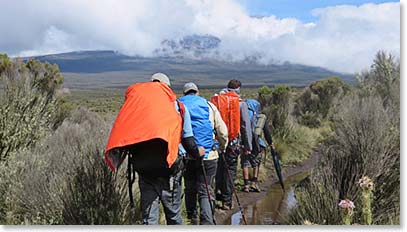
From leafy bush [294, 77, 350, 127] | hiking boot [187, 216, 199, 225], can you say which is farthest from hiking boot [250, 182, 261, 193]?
leafy bush [294, 77, 350, 127]

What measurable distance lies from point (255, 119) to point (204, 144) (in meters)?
2.13

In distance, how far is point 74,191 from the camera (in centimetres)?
412

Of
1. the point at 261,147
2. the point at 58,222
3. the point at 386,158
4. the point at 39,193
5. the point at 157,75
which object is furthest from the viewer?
the point at 261,147

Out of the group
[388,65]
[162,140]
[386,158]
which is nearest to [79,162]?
[162,140]

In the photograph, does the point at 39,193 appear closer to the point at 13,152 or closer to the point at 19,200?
the point at 19,200

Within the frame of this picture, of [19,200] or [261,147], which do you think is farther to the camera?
[261,147]

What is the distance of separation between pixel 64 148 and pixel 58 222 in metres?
0.65

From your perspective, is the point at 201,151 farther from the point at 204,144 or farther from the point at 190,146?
the point at 204,144

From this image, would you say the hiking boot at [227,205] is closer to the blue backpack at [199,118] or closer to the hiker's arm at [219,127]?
the hiker's arm at [219,127]

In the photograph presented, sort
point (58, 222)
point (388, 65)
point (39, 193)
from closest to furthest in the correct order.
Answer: point (58, 222) → point (39, 193) → point (388, 65)

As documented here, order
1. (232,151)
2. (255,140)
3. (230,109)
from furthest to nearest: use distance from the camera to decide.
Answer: (255,140) → (232,151) → (230,109)

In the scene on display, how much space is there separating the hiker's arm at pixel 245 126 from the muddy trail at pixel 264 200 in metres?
0.79

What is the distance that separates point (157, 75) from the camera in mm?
3695

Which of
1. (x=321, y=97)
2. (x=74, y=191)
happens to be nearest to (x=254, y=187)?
(x=74, y=191)
